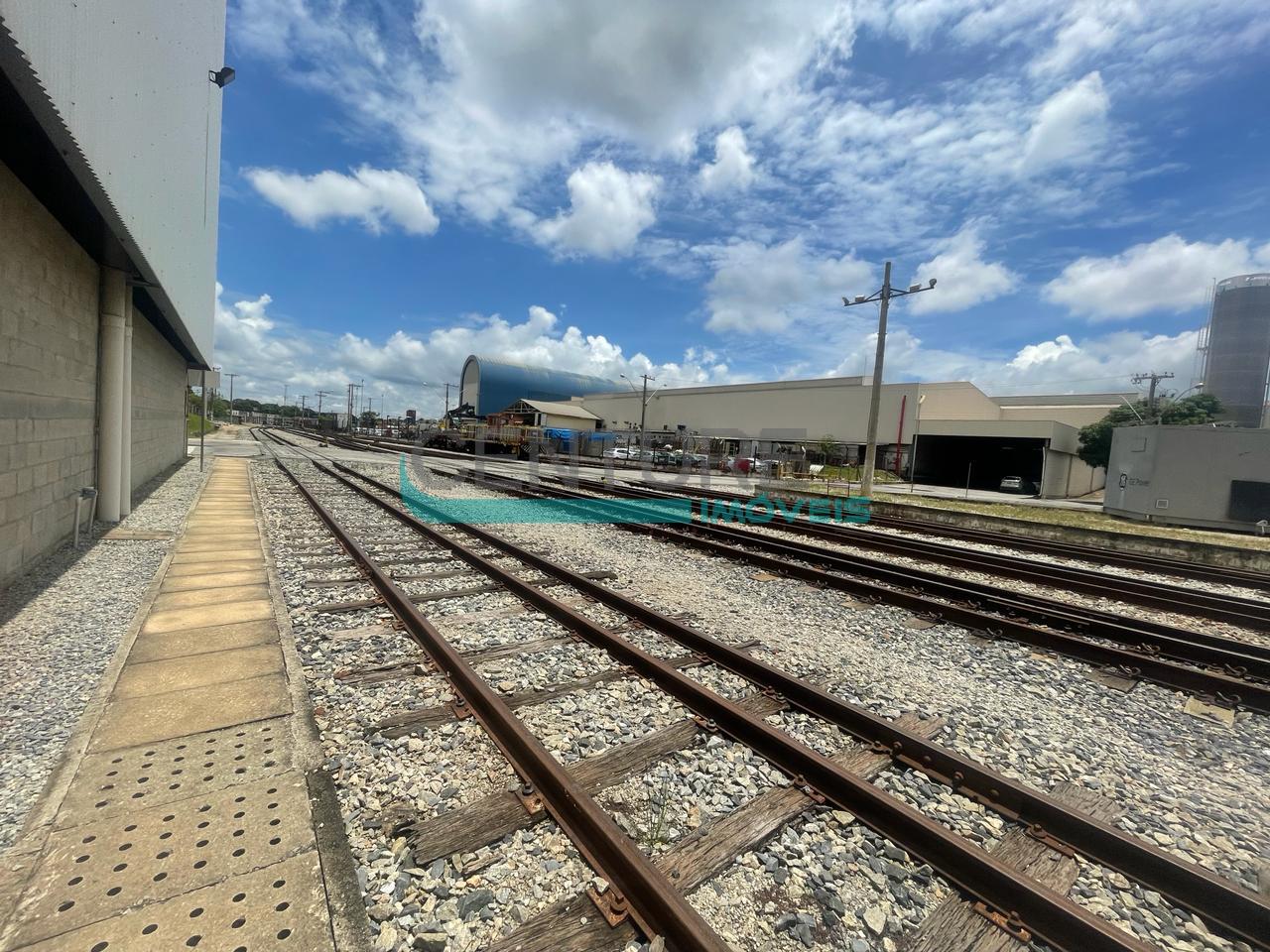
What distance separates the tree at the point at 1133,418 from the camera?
3984 centimetres

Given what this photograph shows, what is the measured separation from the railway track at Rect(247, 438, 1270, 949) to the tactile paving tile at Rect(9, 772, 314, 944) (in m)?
1.17

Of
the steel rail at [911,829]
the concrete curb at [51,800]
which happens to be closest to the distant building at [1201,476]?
the steel rail at [911,829]

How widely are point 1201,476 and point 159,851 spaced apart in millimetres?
27616

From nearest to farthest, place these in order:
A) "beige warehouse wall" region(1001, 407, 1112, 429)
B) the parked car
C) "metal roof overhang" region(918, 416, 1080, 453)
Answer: "metal roof overhang" region(918, 416, 1080, 453)
the parked car
"beige warehouse wall" region(1001, 407, 1112, 429)

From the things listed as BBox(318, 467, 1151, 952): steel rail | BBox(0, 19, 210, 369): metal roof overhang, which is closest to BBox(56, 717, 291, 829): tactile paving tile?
BBox(318, 467, 1151, 952): steel rail

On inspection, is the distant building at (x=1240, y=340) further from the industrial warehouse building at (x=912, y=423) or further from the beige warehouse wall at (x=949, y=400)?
the beige warehouse wall at (x=949, y=400)

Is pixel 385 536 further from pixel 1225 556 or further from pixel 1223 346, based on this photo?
pixel 1223 346

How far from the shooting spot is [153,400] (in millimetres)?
15172

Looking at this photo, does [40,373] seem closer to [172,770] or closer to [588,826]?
[172,770]

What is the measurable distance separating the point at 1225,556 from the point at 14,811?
19.6m

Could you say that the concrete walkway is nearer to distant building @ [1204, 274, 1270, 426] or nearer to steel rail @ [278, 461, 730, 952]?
steel rail @ [278, 461, 730, 952]

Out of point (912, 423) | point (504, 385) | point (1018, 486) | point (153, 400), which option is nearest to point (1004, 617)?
point (153, 400)

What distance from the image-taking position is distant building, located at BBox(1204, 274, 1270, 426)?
118 m

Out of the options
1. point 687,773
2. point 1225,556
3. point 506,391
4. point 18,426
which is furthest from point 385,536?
point 506,391
